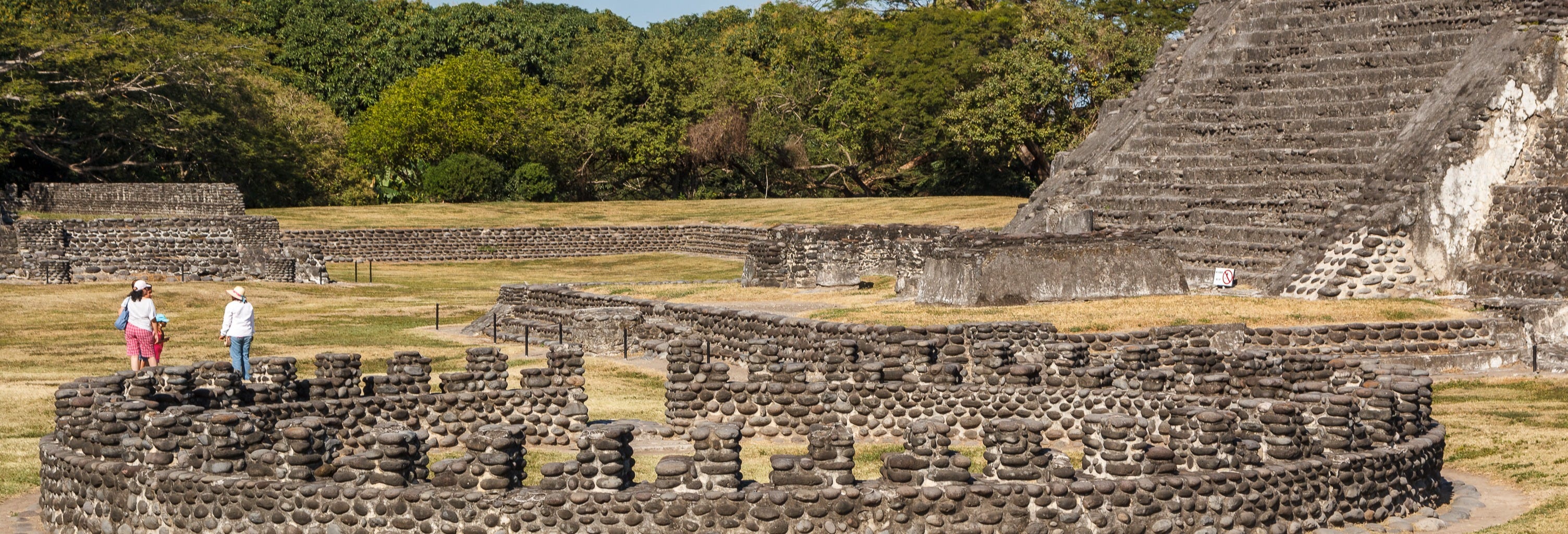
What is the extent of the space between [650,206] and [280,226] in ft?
53.7

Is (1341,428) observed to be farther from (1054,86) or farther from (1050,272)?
(1054,86)

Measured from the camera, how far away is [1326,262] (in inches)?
1215

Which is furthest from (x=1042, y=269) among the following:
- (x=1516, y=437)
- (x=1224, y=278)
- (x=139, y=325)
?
(x=139, y=325)

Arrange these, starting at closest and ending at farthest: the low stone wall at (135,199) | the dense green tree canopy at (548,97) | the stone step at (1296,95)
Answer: the stone step at (1296,95) → the low stone wall at (135,199) → the dense green tree canopy at (548,97)

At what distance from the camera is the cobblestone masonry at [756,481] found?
512 inches

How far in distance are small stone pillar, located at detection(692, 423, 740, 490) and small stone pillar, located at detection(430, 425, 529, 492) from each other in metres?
1.39

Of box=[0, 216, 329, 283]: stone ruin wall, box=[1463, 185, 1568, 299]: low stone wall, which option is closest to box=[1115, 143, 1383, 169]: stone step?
box=[1463, 185, 1568, 299]: low stone wall

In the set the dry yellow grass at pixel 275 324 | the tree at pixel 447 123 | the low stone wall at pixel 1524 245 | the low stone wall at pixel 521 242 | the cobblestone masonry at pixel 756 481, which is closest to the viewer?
the cobblestone masonry at pixel 756 481

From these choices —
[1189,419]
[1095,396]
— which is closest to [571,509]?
[1189,419]

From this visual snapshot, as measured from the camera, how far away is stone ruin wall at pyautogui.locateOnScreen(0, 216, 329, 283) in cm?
4562

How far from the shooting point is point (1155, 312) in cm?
2745

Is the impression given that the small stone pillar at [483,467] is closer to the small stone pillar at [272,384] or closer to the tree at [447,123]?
the small stone pillar at [272,384]

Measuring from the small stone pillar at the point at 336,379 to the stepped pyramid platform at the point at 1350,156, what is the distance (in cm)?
1635

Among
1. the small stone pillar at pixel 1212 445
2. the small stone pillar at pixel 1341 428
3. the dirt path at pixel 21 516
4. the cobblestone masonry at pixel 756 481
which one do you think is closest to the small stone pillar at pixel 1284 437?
the cobblestone masonry at pixel 756 481
